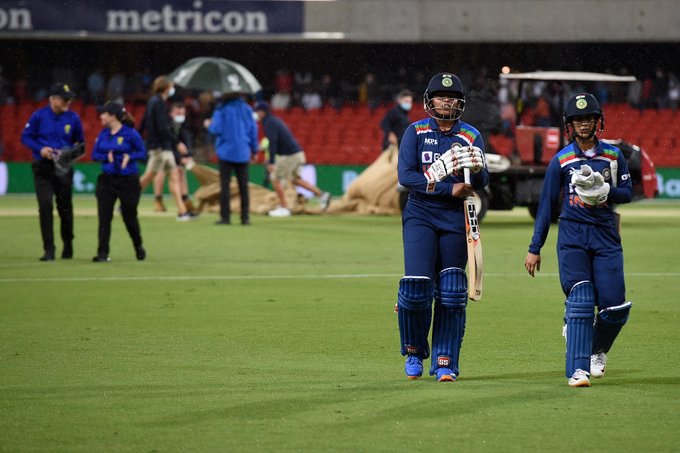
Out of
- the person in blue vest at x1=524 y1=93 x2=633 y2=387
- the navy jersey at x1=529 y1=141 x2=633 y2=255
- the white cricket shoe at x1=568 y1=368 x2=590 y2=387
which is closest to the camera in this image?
the white cricket shoe at x1=568 y1=368 x2=590 y2=387

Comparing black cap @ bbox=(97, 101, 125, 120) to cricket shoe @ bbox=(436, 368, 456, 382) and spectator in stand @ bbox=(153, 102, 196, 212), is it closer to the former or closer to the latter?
spectator in stand @ bbox=(153, 102, 196, 212)

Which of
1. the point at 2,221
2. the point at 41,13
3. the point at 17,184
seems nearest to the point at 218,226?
the point at 2,221

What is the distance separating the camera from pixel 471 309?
39.0 ft

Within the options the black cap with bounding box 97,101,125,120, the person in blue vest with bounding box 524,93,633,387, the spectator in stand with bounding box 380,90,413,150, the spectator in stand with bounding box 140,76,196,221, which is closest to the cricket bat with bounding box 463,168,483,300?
the person in blue vest with bounding box 524,93,633,387

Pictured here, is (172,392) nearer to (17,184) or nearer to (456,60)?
(17,184)

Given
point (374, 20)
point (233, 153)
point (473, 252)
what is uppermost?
point (374, 20)

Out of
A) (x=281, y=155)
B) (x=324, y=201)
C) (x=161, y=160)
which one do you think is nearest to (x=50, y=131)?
(x=161, y=160)

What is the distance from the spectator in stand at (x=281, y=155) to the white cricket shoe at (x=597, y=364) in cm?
1630

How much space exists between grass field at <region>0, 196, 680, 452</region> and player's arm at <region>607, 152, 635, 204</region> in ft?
3.64

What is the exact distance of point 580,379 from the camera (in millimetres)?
7785

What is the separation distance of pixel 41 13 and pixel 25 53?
4418mm

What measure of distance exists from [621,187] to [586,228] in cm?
35

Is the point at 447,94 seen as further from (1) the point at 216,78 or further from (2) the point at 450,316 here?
(1) the point at 216,78

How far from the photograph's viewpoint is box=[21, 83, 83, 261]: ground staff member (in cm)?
1580
